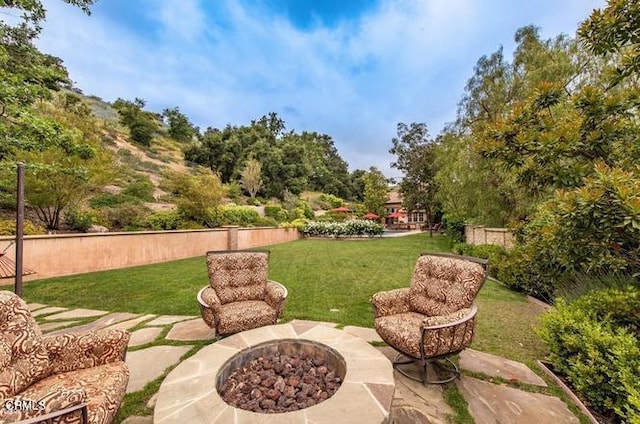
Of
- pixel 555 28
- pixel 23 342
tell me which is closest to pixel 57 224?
pixel 23 342

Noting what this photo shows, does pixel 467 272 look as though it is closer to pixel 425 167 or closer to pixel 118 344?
pixel 118 344

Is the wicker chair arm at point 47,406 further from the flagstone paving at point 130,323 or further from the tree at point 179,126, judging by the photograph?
the tree at point 179,126

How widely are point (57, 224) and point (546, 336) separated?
38.4 feet

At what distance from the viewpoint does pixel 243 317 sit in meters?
2.99

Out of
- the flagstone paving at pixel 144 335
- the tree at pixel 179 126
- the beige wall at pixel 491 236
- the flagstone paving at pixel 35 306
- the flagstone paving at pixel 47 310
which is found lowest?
the flagstone paving at pixel 144 335

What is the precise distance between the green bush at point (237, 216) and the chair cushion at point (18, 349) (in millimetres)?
10827

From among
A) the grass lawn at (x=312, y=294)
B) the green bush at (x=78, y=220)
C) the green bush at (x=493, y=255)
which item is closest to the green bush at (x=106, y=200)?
the green bush at (x=78, y=220)

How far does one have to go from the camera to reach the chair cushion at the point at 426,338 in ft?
7.48

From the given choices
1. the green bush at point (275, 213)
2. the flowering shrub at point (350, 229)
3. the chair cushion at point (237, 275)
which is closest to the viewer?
the chair cushion at point (237, 275)

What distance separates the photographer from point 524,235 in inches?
208

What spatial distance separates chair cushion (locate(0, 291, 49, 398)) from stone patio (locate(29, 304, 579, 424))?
70 cm

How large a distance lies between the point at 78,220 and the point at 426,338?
10276mm

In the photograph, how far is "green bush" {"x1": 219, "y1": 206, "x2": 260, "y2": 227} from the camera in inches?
502

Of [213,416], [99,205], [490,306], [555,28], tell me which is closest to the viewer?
[213,416]
